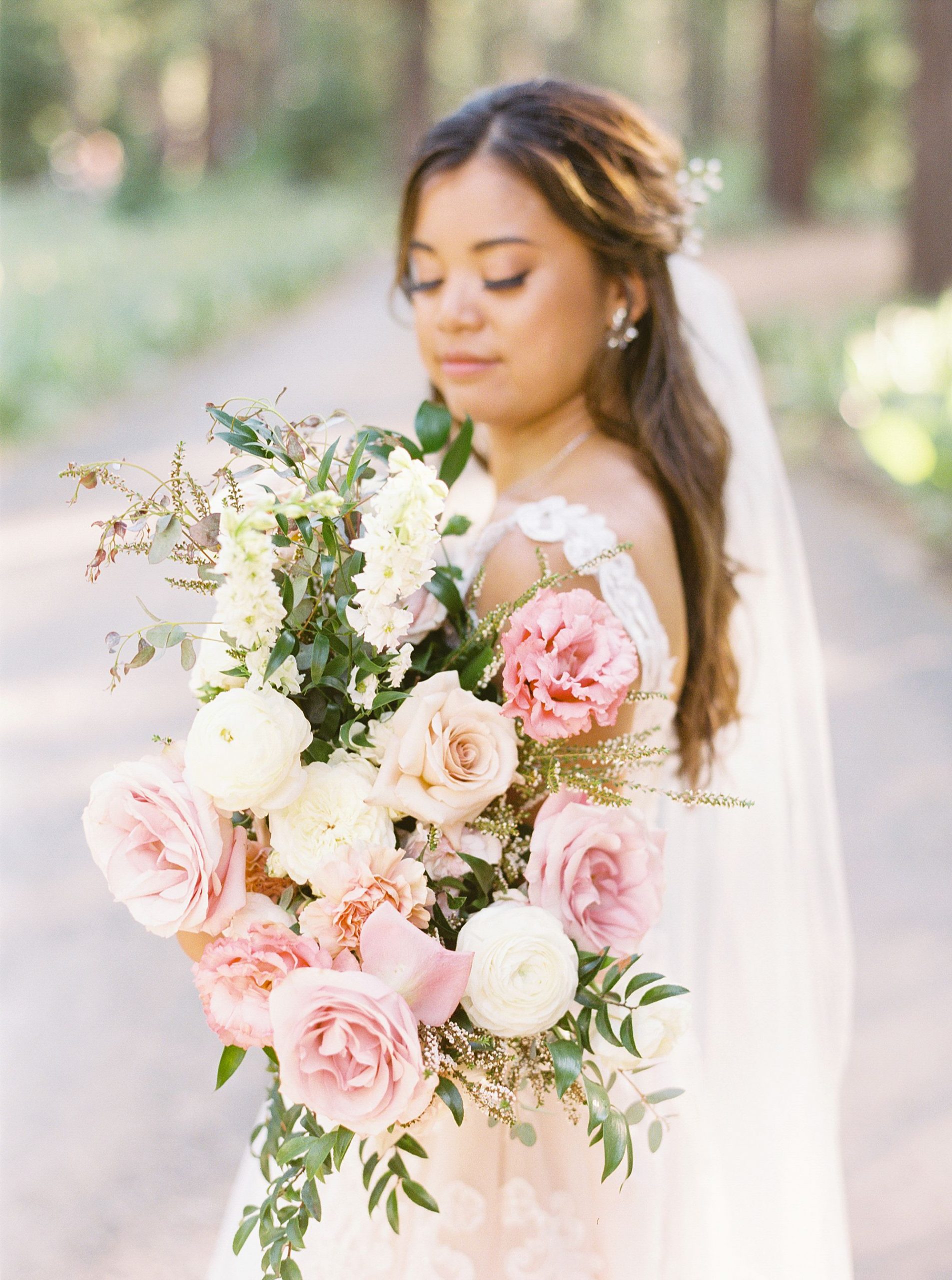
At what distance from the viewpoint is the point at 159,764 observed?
1287mm

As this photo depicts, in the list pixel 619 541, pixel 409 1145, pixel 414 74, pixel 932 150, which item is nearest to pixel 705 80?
pixel 414 74

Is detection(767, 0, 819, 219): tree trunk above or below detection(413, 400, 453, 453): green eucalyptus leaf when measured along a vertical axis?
above

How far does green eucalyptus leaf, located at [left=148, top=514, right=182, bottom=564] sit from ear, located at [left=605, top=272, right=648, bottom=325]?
0.96 meters

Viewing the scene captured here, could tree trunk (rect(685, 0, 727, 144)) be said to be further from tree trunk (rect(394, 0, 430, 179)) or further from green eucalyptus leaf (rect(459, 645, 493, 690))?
green eucalyptus leaf (rect(459, 645, 493, 690))

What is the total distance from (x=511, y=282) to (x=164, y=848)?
101cm

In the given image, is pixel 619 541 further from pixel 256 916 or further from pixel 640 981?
pixel 256 916

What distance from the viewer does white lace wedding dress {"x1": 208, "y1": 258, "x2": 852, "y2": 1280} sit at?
1645 millimetres

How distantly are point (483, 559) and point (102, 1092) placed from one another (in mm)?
2202

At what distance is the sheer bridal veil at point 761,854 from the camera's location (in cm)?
220

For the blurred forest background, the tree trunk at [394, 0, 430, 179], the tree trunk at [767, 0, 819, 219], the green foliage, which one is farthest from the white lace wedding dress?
the tree trunk at [394, 0, 430, 179]

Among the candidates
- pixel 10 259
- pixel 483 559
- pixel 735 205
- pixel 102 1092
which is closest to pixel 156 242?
pixel 10 259

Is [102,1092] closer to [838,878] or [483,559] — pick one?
[838,878]

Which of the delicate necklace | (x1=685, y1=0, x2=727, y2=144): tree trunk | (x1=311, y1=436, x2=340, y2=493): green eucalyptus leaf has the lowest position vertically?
(x1=311, y1=436, x2=340, y2=493): green eucalyptus leaf

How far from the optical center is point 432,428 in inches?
62.2
